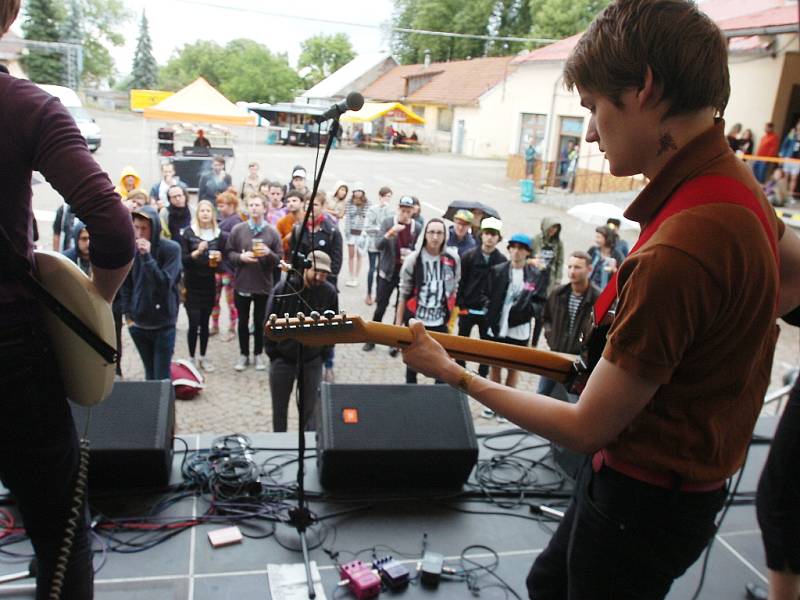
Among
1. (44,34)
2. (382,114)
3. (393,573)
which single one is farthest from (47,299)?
(44,34)

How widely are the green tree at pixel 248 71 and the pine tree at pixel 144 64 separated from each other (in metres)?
13.5

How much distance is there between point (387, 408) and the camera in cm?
335

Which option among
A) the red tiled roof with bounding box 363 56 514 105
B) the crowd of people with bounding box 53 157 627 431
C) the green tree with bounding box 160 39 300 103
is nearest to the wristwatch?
the crowd of people with bounding box 53 157 627 431

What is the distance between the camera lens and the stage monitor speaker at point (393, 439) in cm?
320

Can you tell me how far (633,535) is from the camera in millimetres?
1479

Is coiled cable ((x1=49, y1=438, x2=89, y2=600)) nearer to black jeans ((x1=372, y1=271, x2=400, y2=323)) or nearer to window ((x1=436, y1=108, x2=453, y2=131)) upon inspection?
black jeans ((x1=372, y1=271, x2=400, y2=323))

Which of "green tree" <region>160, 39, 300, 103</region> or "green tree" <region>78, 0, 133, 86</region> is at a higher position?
"green tree" <region>78, 0, 133, 86</region>

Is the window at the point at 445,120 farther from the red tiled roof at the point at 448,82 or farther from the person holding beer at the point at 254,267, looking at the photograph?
the person holding beer at the point at 254,267

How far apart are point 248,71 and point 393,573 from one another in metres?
19.5

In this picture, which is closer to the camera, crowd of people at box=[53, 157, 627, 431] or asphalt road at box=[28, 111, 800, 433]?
crowd of people at box=[53, 157, 627, 431]

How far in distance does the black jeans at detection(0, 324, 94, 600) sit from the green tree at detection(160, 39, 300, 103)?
51.9ft

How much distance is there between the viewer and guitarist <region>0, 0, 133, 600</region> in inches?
55.4

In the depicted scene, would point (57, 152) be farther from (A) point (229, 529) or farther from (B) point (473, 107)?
(B) point (473, 107)

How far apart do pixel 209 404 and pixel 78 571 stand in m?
3.59
